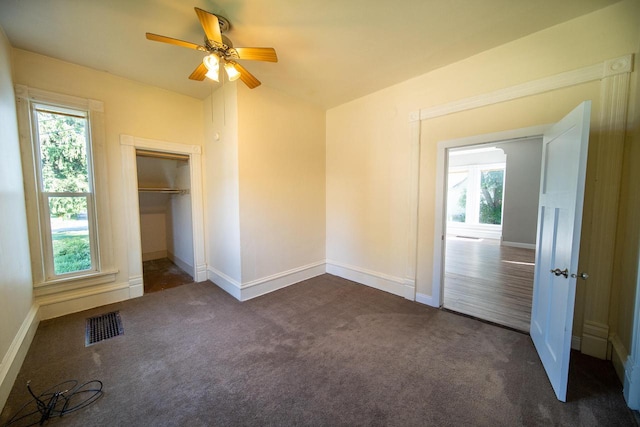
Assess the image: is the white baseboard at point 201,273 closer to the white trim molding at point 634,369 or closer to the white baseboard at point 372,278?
the white baseboard at point 372,278

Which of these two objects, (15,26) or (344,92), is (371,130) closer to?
(344,92)

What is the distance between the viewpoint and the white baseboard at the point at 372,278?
10.6 feet

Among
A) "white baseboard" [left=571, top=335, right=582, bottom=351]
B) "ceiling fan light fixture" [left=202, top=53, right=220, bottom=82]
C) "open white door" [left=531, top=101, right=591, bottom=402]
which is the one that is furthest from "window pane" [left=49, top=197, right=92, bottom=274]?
"white baseboard" [left=571, top=335, right=582, bottom=351]

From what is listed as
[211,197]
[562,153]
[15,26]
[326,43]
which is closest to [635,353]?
[562,153]

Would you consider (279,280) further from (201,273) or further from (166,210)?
(166,210)

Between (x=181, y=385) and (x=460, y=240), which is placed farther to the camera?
(x=460, y=240)

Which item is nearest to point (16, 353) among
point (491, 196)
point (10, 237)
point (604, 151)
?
point (10, 237)

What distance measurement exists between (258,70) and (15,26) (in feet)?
6.81

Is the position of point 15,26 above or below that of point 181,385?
above

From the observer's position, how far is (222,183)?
3340mm

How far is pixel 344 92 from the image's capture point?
11.1 ft

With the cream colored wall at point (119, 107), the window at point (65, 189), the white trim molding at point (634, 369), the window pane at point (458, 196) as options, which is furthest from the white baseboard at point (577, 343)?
the window pane at point (458, 196)

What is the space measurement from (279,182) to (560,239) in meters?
3.02

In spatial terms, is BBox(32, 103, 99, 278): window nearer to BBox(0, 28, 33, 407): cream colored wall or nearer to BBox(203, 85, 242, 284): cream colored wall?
BBox(0, 28, 33, 407): cream colored wall
